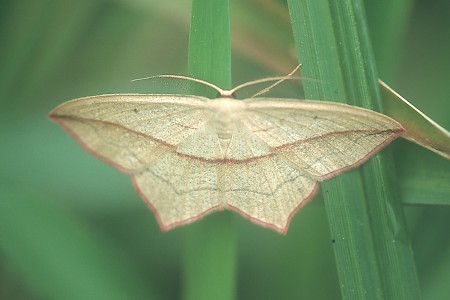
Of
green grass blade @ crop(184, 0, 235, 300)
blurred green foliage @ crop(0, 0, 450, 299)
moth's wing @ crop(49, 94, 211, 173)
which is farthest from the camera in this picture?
blurred green foliage @ crop(0, 0, 450, 299)

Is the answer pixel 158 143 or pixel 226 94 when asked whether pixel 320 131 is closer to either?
pixel 226 94

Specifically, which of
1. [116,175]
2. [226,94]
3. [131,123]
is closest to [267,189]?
[226,94]

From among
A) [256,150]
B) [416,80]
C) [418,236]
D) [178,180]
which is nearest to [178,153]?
[178,180]

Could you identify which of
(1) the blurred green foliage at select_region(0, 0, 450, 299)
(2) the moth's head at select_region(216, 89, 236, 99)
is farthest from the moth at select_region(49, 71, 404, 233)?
(1) the blurred green foliage at select_region(0, 0, 450, 299)

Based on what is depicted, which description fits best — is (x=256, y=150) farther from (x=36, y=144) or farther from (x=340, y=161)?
(x=36, y=144)

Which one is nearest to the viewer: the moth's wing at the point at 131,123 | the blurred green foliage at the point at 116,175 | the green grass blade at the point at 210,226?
the green grass blade at the point at 210,226

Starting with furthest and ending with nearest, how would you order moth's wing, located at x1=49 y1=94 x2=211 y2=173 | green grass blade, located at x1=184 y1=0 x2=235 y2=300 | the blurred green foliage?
the blurred green foliage → moth's wing, located at x1=49 y1=94 x2=211 y2=173 → green grass blade, located at x1=184 y1=0 x2=235 y2=300

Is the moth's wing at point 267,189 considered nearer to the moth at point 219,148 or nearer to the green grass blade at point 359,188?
the moth at point 219,148

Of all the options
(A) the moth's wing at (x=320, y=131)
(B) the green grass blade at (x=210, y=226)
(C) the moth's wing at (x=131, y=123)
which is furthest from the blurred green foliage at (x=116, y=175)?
(C) the moth's wing at (x=131, y=123)

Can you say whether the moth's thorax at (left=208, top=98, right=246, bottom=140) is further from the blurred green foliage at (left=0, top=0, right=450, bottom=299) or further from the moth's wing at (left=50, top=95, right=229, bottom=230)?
the blurred green foliage at (left=0, top=0, right=450, bottom=299)
